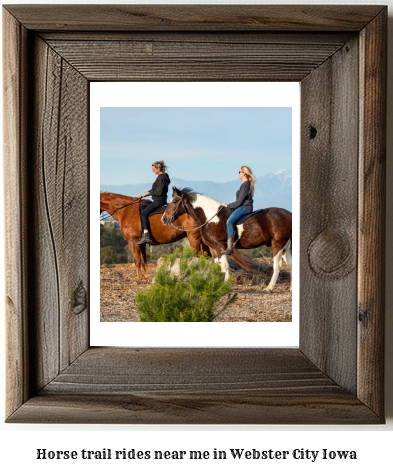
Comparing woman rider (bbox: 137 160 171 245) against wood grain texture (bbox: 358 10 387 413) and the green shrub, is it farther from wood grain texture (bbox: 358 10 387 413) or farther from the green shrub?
wood grain texture (bbox: 358 10 387 413)

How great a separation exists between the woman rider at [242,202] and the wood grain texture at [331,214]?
82 millimetres

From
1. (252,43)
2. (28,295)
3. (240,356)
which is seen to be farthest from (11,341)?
(252,43)

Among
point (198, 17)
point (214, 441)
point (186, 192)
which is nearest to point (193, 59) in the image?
point (198, 17)

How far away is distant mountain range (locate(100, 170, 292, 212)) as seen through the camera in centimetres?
94

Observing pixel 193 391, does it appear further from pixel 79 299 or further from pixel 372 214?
pixel 372 214

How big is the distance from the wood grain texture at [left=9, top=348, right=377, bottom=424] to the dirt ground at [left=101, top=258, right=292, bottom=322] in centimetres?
5

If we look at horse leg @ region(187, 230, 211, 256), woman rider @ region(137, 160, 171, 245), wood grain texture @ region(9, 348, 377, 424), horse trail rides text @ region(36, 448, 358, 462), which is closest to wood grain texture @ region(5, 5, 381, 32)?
woman rider @ region(137, 160, 171, 245)

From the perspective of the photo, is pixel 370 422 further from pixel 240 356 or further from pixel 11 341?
pixel 11 341

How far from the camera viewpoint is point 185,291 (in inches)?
37.7

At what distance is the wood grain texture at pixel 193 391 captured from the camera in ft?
3.01

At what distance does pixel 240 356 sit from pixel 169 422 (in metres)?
0.15

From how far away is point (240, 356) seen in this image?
3.08ft

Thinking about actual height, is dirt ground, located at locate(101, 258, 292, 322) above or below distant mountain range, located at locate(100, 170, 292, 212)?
below

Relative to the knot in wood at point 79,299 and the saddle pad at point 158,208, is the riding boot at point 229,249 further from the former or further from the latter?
the knot in wood at point 79,299
